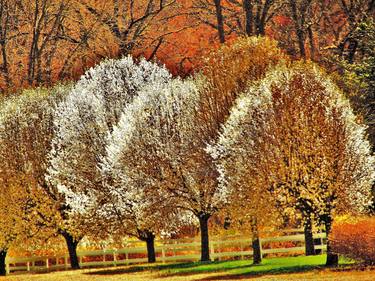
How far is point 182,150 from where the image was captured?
2109 inches

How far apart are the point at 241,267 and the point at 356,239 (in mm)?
8921

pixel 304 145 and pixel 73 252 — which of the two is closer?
pixel 304 145

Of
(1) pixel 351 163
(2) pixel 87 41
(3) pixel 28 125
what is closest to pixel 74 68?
(2) pixel 87 41

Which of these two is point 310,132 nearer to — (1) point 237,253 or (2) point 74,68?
(1) point 237,253

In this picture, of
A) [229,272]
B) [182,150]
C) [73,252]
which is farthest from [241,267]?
[73,252]

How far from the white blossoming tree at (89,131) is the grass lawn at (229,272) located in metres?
3.80

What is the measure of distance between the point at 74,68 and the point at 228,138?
3545 cm

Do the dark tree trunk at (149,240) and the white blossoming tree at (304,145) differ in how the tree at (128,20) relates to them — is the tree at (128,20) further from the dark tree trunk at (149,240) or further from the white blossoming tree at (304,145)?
the white blossoming tree at (304,145)

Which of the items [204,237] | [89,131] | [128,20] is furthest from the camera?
[128,20]

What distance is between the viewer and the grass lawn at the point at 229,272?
128 feet

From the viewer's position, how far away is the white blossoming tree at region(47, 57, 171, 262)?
5747cm

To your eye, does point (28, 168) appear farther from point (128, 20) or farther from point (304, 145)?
point (128, 20)

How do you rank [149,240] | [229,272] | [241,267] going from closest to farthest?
[229,272]
[241,267]
[149,240]

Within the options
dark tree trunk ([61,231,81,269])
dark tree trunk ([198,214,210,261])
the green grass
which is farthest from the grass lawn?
dark tree trunk ([61,231,81,269])
